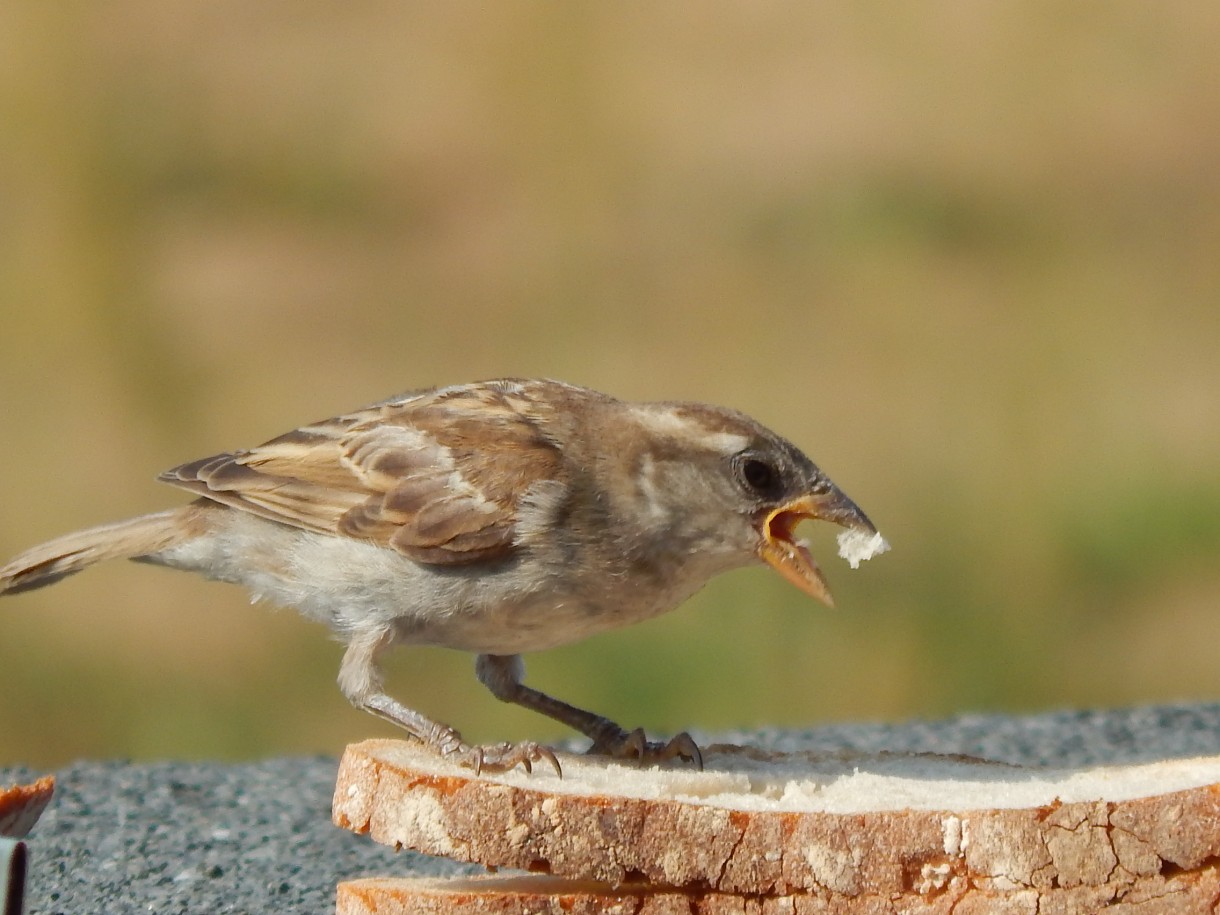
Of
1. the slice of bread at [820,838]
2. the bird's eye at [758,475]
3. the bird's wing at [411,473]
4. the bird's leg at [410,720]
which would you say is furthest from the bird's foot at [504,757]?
the bird's eye at [758,475]

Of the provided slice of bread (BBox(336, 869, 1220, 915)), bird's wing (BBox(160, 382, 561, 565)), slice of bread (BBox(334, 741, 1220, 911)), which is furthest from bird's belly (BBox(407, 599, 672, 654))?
slice of bread (BBox(336, 869, 1220, 915))

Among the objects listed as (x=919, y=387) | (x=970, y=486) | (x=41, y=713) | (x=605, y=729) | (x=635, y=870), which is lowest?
(x=635, y=870)

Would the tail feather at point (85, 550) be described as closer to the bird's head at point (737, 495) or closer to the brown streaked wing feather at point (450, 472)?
the brown streaked wing feather at point (450, 472)

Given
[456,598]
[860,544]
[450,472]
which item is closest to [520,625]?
[456,598]

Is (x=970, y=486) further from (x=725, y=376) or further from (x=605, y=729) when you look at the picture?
(x=605, y=729)

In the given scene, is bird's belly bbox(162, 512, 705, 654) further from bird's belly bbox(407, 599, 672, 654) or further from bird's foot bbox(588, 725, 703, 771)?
bird's foot bbox(588, 725, 703, 771)

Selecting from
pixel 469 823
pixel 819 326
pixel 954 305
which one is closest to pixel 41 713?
pixel 819 326

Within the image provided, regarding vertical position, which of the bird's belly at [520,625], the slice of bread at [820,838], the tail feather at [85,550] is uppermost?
the tail feather at [85,550]
